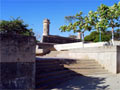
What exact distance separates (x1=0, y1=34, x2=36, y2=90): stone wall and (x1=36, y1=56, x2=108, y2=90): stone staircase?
0.78m

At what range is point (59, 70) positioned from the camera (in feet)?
25.1

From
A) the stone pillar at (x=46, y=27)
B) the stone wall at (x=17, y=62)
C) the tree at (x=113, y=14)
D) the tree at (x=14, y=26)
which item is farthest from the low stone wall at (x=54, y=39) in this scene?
the stone wall at (x=17, y=62)

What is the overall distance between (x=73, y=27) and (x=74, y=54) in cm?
597

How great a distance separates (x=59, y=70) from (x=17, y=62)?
120 inches

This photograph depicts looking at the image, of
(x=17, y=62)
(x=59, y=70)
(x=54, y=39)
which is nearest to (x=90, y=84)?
(x=59, y=70)

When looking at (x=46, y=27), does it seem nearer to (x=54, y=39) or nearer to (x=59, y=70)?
(x=54, y=39)

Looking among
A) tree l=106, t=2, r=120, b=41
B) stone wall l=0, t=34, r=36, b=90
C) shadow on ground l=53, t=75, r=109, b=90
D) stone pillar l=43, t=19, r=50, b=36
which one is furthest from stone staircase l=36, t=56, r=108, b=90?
stone pillar l=43, t=19, r=50, b=36

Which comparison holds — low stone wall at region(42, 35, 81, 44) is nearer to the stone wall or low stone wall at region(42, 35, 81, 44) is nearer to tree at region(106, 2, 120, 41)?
tree at region(106, 2, 120, 41)

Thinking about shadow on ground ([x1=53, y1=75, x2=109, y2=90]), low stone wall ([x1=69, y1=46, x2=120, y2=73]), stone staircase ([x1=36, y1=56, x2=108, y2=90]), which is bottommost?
shadow on ground ([x1=53, y1=75, x2=109, y2=90])

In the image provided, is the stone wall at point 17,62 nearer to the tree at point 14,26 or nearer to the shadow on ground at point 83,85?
the shadow on ground at point 83,85

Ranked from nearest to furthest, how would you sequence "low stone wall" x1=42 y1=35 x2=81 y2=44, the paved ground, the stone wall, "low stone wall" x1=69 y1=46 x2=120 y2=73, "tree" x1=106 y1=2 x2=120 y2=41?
the stone wall, the paved ground, "low stone wall" x1=69 y1=46 x2=120 y2=73, "tree" x1=106 y1=2 x2=120 y2=41, "low stone wall" x1=42 y1=35 x2=81 y2=44

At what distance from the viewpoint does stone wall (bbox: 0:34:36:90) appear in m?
4.73

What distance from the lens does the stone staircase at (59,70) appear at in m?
6.22

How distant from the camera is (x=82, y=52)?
1128 centimetres
